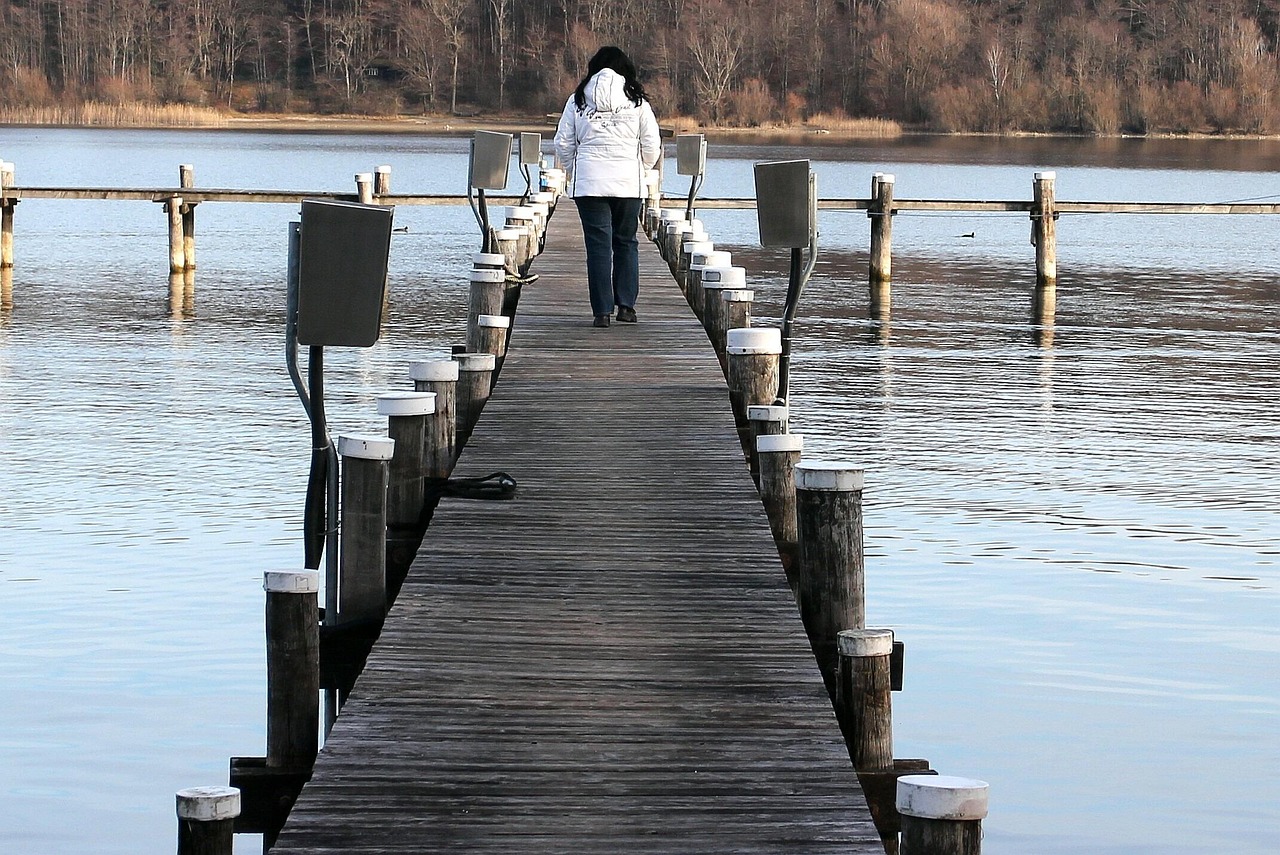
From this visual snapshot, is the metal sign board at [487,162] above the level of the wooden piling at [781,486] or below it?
above

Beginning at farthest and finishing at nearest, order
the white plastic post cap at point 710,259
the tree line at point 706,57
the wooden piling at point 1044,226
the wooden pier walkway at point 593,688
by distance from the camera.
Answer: the tree line at point 706,57 → the wooden piling at point 1044,226 → the white plastic post cap at point 710,259 → the wooden pier walkway at point 593,688

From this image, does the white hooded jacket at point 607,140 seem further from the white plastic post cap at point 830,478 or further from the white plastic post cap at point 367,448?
the white plastic post cap at point 830,478

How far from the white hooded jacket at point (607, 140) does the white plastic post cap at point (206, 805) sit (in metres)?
7.58

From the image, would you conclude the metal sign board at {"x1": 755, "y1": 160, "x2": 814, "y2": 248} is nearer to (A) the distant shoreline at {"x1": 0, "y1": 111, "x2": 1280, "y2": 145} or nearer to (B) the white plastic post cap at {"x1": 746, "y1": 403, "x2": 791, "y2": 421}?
(B) the white plastic post cap at {"x1": 746, "y1": 403, "x2": 791, "y2": 421}

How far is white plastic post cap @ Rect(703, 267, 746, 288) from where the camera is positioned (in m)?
13.3

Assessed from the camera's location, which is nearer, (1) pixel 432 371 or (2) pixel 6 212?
(1) pixel 432 371

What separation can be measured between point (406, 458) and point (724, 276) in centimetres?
554

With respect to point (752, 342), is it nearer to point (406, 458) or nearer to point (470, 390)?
point (470, 390)

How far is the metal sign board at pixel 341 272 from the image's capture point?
7270mm

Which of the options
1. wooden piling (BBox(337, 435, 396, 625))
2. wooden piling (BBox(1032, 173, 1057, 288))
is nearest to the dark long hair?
wooden piling (BBox(337, 435, 396, 625))

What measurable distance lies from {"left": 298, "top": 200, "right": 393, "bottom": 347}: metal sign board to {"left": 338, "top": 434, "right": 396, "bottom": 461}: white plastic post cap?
0.37 m

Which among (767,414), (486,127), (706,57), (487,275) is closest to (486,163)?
(487,275)

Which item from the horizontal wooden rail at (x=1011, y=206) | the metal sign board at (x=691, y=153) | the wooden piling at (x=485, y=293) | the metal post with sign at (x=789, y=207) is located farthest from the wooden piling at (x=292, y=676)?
the horizontal wooden rail at (x=1011, y=206)

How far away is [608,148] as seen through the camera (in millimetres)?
12352
